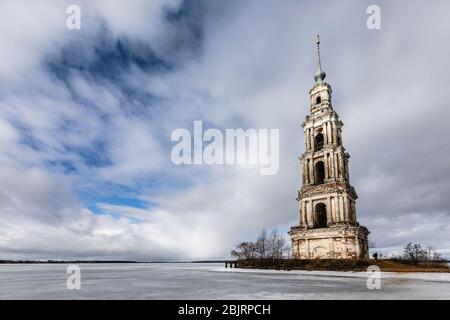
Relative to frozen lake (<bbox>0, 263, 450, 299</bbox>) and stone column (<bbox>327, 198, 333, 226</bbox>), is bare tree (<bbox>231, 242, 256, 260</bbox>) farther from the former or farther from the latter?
frozen lake (<bbox>0, 263, 450, 299</bbox>)

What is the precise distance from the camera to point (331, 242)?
153ft

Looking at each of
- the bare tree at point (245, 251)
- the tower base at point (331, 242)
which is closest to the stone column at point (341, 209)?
the tower base at point (331, 242)

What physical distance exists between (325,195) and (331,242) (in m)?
7.99

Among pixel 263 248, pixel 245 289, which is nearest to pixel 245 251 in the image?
pixel 263 248

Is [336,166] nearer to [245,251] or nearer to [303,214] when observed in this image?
[303,214]

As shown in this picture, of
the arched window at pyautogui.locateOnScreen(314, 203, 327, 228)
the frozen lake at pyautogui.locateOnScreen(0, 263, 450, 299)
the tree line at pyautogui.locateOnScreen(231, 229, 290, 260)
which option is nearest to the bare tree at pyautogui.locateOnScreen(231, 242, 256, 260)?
the tree line at pyautogui.locateOnScreen(231, 229, 290, 260)

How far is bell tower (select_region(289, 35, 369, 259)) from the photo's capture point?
152 ft

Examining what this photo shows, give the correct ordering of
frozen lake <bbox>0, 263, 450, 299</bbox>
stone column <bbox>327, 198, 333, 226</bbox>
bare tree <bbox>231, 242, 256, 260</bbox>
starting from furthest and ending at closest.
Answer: bare tree <bbox>231, 242, 256, 260</bbox>, stone column <bbox>327, 198, 333, 226</bbox>, frozen lake <bbox>0, 263, 450, 299</bbox>

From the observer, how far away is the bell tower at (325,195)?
4622 cm

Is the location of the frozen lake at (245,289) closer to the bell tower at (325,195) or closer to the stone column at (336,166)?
the bell tower at (325,195)

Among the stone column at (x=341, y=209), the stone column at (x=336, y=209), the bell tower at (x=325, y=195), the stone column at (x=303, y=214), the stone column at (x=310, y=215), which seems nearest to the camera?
the bell tower at (x=325, y=195)
